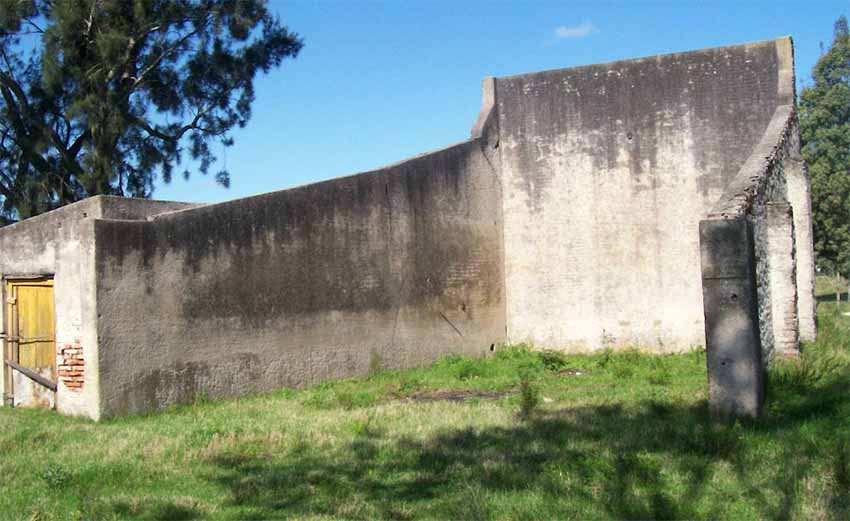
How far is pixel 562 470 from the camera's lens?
6719mm

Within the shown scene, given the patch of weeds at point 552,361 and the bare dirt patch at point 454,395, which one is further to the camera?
the patch of weeds at point 552,361

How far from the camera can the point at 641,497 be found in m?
5.91

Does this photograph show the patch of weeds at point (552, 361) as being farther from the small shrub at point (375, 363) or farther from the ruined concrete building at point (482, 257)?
the small shrub at point (375, 363)

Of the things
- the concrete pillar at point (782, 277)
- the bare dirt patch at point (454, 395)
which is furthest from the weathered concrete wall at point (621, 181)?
the bare dirt patch at point (454, 395)

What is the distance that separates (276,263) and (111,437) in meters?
3.74

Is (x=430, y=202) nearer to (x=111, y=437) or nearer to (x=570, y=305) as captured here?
(x=570, y=305)

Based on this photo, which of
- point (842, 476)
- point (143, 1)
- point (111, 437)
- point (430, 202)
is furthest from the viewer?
point (143, 1)

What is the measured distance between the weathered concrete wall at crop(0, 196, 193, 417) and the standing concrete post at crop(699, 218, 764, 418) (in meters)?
6.98

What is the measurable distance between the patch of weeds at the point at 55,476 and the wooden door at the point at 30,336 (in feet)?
13.8

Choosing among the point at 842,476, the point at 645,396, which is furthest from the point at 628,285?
the point at 842,476

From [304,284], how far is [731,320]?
6381 mm

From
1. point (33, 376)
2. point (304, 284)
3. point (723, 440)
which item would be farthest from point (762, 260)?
point (33, 376)

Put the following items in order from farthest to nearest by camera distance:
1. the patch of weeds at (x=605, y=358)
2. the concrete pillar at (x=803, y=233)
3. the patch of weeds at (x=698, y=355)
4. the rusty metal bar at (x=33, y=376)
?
the patch of weeds at (x=605, y=358) → the concrete pillar at (x=803, y=233) → the patch of weeds at (x=698, y=355) → the rusty metal bar at (x=33, y=376)

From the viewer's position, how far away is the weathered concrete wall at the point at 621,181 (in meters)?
14.9
